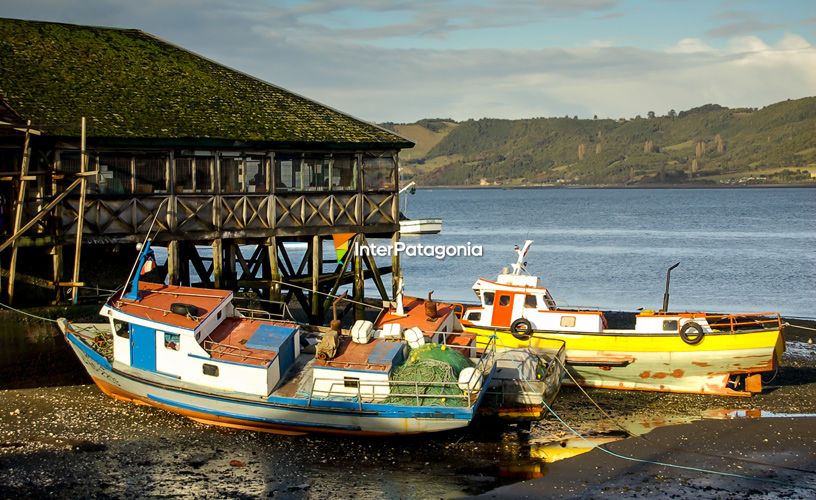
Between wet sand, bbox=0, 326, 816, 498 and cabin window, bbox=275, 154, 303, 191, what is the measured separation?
854cm

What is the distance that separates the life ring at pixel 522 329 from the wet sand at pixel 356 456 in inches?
118

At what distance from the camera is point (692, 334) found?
27.6 meters

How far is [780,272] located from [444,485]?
43.8m

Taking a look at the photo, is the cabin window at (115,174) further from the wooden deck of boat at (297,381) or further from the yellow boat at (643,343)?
the yellow boat at (643,343)

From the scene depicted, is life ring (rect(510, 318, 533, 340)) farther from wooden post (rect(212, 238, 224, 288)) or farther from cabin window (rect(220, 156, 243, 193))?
cabin window (rect(220, 156, 243, 193))

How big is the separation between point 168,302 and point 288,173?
739cm

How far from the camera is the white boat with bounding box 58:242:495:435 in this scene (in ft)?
72.7

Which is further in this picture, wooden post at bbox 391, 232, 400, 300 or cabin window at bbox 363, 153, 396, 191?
wooden post at bbox 391, 232, 400, 300

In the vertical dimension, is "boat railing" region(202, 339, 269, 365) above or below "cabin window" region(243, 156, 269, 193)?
below

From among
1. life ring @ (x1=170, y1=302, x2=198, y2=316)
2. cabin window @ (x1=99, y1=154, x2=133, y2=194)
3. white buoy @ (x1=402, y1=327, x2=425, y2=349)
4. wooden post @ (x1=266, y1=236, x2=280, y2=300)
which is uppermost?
cabin window @ (x1=99, y1=154, x2=133, y2=194)

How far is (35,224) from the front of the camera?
2602 cm

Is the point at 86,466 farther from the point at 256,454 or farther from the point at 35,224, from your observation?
the point at 35,224

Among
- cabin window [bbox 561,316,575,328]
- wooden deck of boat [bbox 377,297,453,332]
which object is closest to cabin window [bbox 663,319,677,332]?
cabin window [bbox 561,316,575,328]

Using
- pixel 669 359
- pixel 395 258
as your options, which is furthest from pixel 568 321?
pixel 395 258
